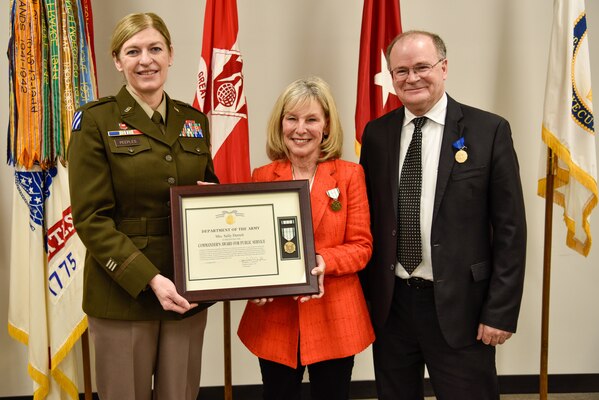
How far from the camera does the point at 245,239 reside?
5.79 feet

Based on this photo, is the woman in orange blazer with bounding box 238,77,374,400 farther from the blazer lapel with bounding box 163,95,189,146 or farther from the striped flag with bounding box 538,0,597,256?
the striped flag with bounding box 538,0,597,256

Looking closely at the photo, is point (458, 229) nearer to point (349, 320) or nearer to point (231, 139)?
point (349, 320)

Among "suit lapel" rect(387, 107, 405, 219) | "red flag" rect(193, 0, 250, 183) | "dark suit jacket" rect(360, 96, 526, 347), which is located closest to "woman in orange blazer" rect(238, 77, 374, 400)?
"suit lapel" rect(387, 107, 405, 219)

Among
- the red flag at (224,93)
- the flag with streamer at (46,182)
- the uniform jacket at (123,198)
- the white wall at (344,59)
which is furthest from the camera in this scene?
the white wall at (344,59)

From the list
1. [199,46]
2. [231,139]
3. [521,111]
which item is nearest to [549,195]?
[521,111]

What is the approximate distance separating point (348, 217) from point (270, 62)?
1591mm

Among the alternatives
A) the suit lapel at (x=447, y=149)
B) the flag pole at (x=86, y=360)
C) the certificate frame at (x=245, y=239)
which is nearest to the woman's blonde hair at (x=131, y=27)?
the certificate frame at (x=245, y=239)

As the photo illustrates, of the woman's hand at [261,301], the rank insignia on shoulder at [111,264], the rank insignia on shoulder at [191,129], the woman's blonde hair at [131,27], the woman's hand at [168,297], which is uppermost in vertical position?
the woman's blonde hair at [131,27]

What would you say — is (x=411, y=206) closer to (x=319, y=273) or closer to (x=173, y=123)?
(x=319, y=273)

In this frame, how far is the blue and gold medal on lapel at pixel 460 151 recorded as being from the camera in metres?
1.81

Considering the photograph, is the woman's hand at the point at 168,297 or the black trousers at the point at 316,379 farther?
the black trousers at the point at 316,379

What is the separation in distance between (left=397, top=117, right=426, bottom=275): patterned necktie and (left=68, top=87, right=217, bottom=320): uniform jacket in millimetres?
805

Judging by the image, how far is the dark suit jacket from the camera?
181cm

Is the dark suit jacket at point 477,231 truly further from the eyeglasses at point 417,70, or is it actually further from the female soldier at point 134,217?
the female soldier at point 134,217
